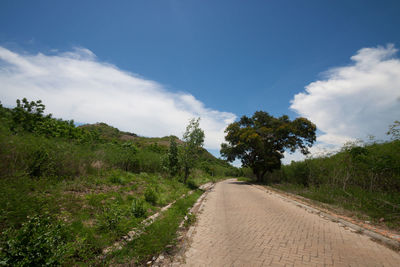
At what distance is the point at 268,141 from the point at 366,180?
49.6ft

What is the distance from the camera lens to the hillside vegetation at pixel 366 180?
676 cm

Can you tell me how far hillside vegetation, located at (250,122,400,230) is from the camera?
6758mm

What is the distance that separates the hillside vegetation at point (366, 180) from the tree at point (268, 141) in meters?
9.79

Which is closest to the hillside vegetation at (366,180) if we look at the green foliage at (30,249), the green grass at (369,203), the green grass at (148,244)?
the green grass at (369,203)

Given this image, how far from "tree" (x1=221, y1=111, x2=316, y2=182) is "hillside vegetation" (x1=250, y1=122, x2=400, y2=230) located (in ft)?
32.1

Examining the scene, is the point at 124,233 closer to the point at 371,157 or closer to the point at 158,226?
the point at 158,226

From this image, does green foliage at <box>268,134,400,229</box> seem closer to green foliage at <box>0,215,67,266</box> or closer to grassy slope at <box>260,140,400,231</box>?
grassy slope at <box>260,140,400,231</box>

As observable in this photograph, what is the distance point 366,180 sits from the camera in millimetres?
9492

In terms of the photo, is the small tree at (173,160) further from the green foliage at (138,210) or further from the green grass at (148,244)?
the green grass at (148,244)

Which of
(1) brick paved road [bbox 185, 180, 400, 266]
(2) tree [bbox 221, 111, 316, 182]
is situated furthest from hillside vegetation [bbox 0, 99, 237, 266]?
(2) tree [bbox 221, 111, 316, 182]

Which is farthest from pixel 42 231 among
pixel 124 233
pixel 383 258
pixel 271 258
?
pixel 383 258

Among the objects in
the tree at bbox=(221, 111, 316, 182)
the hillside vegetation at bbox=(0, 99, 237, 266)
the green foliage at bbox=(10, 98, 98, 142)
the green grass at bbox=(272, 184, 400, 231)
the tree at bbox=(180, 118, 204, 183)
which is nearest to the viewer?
the hillside vegetation at bbox=(0, 99, 237, 266)

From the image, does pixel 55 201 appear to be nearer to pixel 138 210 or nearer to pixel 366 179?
pixel 138 210

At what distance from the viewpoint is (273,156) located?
914 inches
